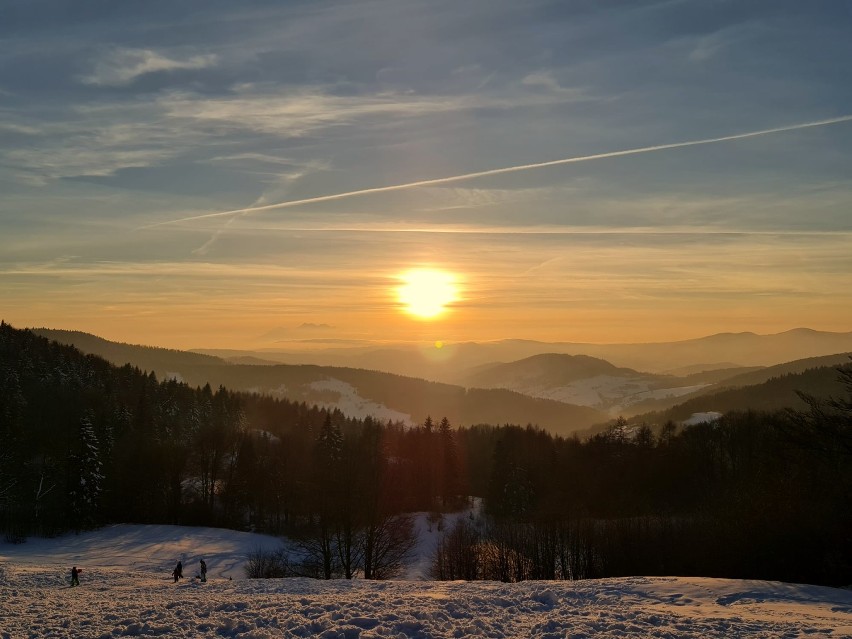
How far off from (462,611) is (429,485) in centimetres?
7955

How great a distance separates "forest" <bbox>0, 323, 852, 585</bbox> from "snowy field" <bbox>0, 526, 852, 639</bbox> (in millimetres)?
11435

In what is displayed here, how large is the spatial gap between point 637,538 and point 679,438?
5938 cm

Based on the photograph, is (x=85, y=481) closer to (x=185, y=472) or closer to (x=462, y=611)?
(x=185, y=472)

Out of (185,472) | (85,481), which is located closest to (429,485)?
(185,472)

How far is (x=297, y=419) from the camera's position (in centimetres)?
16325

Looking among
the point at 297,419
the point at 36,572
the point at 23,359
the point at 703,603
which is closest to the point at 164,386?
the point at 23,359

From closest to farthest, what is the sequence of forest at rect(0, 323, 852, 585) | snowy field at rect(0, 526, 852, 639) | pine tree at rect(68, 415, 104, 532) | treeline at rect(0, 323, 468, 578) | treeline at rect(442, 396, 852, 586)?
1. snowy field at rect(0, 526, 852, 639)
2. treeline at rect(442, 396, 852, 586)
3. forest at rect(0, 323, 852, 585)
4. treeline at rect(0, 323, 468, 578)
5. pine tree at rect(68, 415, 104, 532)

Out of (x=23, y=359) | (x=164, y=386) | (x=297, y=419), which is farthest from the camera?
(x=297, y=419)

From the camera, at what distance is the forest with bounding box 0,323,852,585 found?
1389 inches

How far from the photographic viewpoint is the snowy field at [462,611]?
1772 cm

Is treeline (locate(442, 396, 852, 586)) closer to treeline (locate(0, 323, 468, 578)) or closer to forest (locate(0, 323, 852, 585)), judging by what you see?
forest (locate(0, 323, 852, 585))

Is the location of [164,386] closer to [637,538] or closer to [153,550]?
[153,550]

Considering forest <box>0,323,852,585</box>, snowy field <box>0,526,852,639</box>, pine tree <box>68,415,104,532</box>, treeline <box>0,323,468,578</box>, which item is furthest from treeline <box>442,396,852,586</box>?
pine tree <box>68,415,104,532</box>

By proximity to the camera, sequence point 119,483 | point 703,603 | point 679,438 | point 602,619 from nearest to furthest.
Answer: point 602,619
point 703,603
point 119,483
point 679,438
